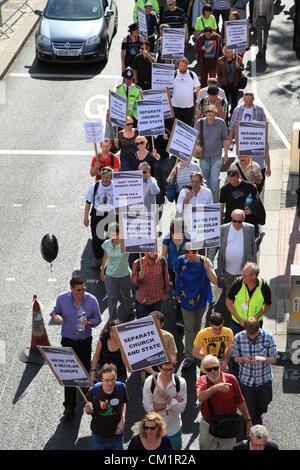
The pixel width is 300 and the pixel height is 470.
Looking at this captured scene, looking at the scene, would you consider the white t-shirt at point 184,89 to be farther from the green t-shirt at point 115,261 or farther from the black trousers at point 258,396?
the black trousers at point 258,396

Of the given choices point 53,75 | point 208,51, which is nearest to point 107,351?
point 208,51

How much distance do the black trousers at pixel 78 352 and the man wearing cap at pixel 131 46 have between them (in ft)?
33.8

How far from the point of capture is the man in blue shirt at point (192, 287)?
13.4 m

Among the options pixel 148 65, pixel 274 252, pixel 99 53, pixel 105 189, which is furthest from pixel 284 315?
pixel 99 53

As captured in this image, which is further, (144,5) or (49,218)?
(144,5)

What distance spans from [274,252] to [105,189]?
2693mm

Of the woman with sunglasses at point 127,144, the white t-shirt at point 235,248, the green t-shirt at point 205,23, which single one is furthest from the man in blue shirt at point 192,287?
the green t-shirt at point 205,23

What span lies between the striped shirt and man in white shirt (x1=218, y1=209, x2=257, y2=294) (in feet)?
7.03

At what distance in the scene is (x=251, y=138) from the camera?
55.2 feet

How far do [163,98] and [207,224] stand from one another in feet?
16.6

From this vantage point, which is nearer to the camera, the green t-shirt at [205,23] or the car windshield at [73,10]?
the green t-shirt at [205,23]

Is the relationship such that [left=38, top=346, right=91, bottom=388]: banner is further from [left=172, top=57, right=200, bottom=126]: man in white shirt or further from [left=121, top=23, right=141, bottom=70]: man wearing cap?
[left=121, top=23, right=141, bottom=70]: man wearing cap

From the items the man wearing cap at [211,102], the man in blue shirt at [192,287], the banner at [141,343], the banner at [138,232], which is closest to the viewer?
the banner at [141,343]

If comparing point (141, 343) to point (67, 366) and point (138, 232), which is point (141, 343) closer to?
point (67, 366)
